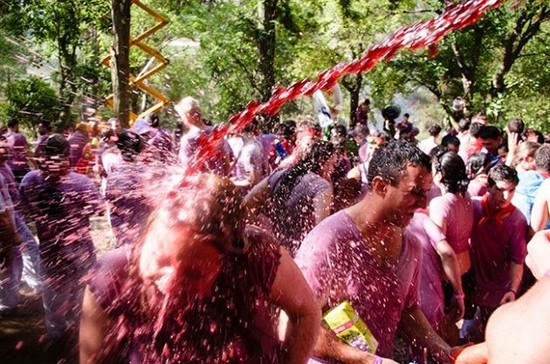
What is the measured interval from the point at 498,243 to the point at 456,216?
0.72 metres

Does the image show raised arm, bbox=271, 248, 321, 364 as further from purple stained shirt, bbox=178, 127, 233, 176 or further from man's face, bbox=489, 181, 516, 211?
purple stained shirt, bbox=178, 127, 233, 176

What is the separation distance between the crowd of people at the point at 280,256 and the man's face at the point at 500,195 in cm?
2

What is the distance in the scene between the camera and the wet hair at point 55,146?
450 cm

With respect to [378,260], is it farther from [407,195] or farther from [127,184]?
[127,184]

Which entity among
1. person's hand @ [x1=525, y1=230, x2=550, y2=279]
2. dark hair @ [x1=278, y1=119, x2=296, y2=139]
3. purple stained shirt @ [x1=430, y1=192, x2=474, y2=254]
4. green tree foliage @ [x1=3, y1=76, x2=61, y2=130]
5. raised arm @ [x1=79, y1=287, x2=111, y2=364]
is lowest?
purple stained shirt @ [x1=430, y1=192, x2=474, y2=254]

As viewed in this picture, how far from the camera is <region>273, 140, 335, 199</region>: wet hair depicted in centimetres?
453

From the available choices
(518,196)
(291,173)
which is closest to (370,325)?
(291,173)

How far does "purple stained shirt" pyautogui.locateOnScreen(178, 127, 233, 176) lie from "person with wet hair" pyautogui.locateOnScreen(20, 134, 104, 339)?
94 centimetres

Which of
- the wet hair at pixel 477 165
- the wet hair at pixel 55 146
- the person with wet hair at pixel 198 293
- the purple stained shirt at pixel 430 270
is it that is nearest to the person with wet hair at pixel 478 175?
the wet hair at pixel 477 165

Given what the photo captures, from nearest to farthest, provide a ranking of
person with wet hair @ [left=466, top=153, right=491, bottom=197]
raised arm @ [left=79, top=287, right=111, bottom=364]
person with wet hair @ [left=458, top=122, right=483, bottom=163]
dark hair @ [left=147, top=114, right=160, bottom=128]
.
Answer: raised arm @ [left=79, top=287, right=111, bottom=364] → person with wet hair @ [left=466, top=153, right=491, bottom=197] → person with wet hair @ [left=458, top=122, right=483, bottom=163] → dark hair @ [left=147, top=114, right=160, bottom=128]

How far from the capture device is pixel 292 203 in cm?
441

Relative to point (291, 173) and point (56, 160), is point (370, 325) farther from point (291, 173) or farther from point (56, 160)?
point (56, 160)

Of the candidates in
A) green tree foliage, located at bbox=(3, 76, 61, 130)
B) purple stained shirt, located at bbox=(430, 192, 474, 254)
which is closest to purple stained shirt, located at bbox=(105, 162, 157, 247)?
purple stained shirt, located at bbox=(430, 192, 474, 254)

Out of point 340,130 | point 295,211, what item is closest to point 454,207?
point 295,211
